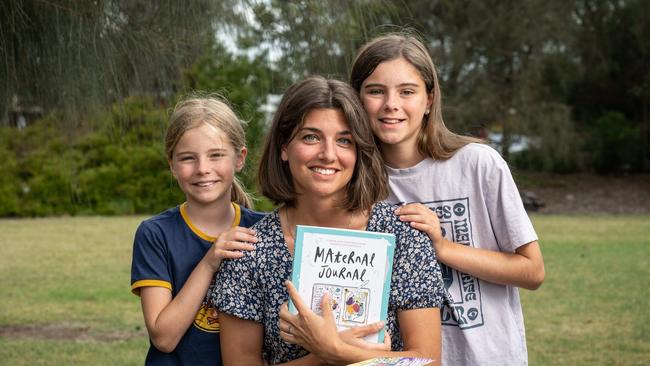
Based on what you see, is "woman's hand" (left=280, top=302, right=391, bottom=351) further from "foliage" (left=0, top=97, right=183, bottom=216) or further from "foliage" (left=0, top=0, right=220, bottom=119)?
"foliage" (left=0, top=97, right=183, bottom=216)

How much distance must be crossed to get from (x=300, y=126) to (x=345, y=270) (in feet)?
1.33

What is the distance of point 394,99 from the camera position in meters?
2.39

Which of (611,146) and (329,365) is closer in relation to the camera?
(329,365)

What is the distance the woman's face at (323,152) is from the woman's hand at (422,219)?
0.18 m

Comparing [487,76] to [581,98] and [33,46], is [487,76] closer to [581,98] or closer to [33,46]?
[581,98]

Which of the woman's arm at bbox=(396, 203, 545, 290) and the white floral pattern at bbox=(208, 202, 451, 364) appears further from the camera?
the woman's arm at bbox=(396, 203, 545, 290)

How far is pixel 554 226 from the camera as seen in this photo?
45.8 feet

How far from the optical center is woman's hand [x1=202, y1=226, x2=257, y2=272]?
2.12 metres

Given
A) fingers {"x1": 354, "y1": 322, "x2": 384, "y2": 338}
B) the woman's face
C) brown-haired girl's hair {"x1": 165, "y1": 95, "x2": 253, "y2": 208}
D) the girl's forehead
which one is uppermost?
brown-haired girl's hair {"x1": 165, "y1": 95, "x2": 253, "y2": 208}

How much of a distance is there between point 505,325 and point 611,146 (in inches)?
766

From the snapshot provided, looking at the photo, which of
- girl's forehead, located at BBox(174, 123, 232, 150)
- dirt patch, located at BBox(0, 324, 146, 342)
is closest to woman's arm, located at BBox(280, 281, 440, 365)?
girl's forehead, located at BBox(174, 123, 232, 150)

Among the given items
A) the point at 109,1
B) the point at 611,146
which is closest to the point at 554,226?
the point at 611,146

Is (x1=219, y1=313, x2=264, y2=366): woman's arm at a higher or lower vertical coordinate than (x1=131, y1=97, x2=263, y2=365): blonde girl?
lower

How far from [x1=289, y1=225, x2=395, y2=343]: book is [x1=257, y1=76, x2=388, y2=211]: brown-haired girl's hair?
0.22 metres
